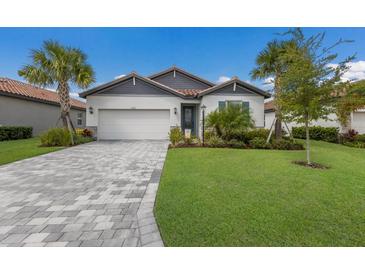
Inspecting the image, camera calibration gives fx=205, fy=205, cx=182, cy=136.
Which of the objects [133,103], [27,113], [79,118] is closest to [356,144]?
[133,103]

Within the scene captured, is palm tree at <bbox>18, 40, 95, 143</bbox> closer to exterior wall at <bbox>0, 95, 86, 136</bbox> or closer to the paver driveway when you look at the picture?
exterior wall at <bbox>0, 95, 86, 136</bbox>

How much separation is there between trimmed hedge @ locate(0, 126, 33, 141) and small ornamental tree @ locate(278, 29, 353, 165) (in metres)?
16.2

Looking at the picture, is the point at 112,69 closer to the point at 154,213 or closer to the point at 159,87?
the point at 159,87

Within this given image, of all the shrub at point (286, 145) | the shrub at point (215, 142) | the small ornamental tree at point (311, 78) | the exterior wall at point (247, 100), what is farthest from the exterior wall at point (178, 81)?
the small ornamental tree at point (311, 78)

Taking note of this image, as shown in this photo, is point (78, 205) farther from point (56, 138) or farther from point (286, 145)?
point (286, 145)

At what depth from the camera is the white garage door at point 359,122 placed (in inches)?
577

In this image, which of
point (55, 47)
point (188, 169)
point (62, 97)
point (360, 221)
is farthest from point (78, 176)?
point (55, 47)

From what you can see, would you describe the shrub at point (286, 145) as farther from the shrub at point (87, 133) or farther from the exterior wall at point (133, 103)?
the shrub at point (87, 133)

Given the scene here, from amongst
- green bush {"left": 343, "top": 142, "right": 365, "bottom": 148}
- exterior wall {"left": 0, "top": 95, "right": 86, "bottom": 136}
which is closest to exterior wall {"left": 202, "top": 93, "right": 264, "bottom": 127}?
green bush {"left": 343, "top": 142, "right": 365, "bottom": 148}

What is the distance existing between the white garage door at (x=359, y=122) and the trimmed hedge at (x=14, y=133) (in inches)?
927

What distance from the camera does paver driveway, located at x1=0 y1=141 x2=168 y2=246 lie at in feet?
8.66
